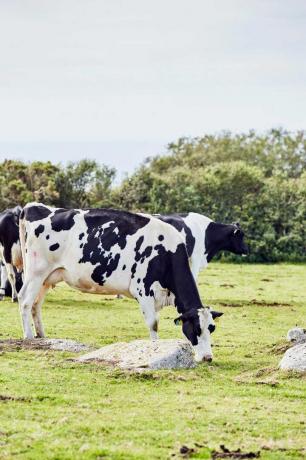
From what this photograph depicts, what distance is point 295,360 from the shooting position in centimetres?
1425

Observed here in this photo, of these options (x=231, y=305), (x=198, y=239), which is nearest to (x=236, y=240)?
(x=198, y=239)

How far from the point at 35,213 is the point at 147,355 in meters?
4.84

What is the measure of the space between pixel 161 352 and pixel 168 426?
374cm

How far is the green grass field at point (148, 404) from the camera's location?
31.8 ft

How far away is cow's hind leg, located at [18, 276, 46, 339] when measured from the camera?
55.8 ft

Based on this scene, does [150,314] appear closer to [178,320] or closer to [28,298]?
[178,320]

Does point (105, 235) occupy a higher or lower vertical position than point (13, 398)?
higher

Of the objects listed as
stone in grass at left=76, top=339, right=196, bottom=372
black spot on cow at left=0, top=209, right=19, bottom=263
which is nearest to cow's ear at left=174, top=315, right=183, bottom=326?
stone in grass at left=76, top=339, right=196, bottom=372

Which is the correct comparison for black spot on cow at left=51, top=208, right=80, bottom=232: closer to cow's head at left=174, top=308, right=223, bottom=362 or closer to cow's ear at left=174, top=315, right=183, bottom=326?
cow's ear at left=174, top=315, right=183, bottom=326

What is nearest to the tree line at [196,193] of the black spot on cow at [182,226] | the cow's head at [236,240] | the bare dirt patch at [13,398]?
the cow's head at [236,240]

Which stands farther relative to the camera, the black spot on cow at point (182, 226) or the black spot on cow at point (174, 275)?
the black spot on cow at point (182, 226)

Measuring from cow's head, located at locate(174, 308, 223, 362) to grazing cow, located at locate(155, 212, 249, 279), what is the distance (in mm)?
9176

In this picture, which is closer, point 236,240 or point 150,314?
point 150,314

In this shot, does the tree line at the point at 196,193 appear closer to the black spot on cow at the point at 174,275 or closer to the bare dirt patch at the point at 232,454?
the black spot on cow at the point at 174,275
